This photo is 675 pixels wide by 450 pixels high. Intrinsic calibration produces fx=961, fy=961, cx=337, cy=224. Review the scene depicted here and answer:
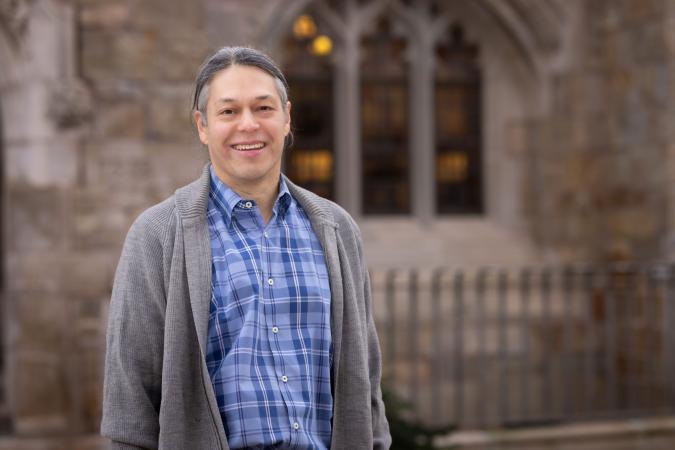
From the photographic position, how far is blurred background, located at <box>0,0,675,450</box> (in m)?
6.31

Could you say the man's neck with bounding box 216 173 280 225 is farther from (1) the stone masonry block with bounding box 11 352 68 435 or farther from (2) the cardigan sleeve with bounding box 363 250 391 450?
(1) the stone masonry block with bounding box 11 352 68 435

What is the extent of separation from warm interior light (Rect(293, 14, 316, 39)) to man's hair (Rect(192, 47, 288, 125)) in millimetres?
5355

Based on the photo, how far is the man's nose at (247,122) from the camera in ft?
6.67

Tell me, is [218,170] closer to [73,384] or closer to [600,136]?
[73,384]

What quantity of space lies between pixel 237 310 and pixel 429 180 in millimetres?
5745

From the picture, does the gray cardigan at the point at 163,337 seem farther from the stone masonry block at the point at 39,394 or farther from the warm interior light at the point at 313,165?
the warm interior light at the point at 313,165

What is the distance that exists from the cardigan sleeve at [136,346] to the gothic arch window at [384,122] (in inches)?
221

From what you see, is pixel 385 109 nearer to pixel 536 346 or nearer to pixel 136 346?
pixel 536 346

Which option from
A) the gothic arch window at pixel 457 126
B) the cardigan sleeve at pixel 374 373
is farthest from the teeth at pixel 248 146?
the gothic arch window at pixel 457 126

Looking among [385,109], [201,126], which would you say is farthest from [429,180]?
[201,126]

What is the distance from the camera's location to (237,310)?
2.01 meters

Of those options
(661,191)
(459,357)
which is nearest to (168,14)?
(459,357)

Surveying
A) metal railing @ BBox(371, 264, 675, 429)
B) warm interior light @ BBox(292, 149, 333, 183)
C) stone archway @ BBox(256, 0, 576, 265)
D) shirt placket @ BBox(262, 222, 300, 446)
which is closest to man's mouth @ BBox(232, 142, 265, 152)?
shirt placket @ BBox(262, 222, 300, 446)

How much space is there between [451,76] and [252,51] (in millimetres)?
5838
